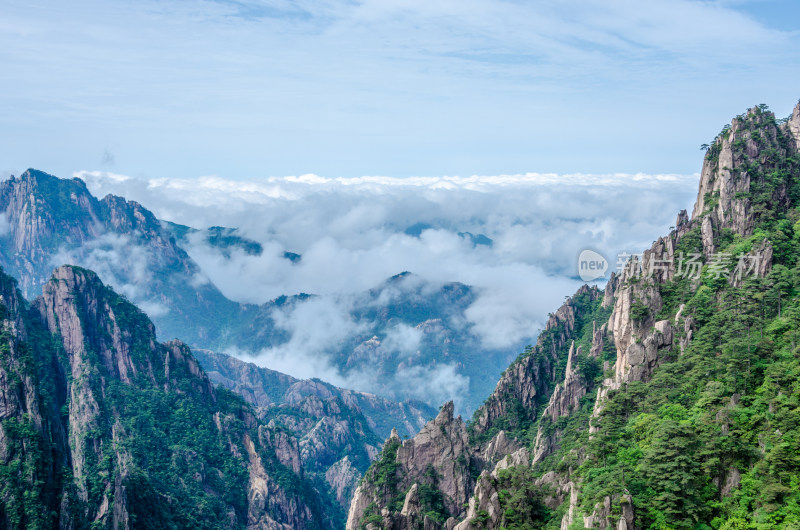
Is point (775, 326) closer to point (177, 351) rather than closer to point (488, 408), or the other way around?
point (488, 408)

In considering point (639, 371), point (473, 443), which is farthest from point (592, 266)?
point (473, 443)

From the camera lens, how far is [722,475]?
68.1 metres

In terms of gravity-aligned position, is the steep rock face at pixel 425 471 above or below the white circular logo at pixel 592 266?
below

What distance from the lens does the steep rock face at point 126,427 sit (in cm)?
12031

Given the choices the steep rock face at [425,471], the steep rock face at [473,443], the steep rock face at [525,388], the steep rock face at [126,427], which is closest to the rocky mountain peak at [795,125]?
the steep rock face at [473,443]

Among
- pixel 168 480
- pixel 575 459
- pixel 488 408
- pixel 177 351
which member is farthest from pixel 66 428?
pixel 575 459

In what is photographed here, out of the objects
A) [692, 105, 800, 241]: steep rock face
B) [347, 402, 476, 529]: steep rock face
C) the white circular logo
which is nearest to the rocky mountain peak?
[692, 105, 800, 241]: steep rock face

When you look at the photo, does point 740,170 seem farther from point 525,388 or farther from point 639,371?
point 525,388

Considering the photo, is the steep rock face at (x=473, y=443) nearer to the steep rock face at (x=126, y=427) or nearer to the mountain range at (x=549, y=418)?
the mountain range at (x=549, y=418)

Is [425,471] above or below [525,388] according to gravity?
below

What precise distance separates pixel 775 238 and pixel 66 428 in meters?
120

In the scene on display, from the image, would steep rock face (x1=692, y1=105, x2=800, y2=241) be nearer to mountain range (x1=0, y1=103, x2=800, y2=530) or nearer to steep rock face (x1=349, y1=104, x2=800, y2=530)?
steep rock face (x1=349, y1=104, x2=800, y2=530)

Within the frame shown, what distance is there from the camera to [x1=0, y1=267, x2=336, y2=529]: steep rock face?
395ft

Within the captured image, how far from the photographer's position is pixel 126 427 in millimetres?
161875
